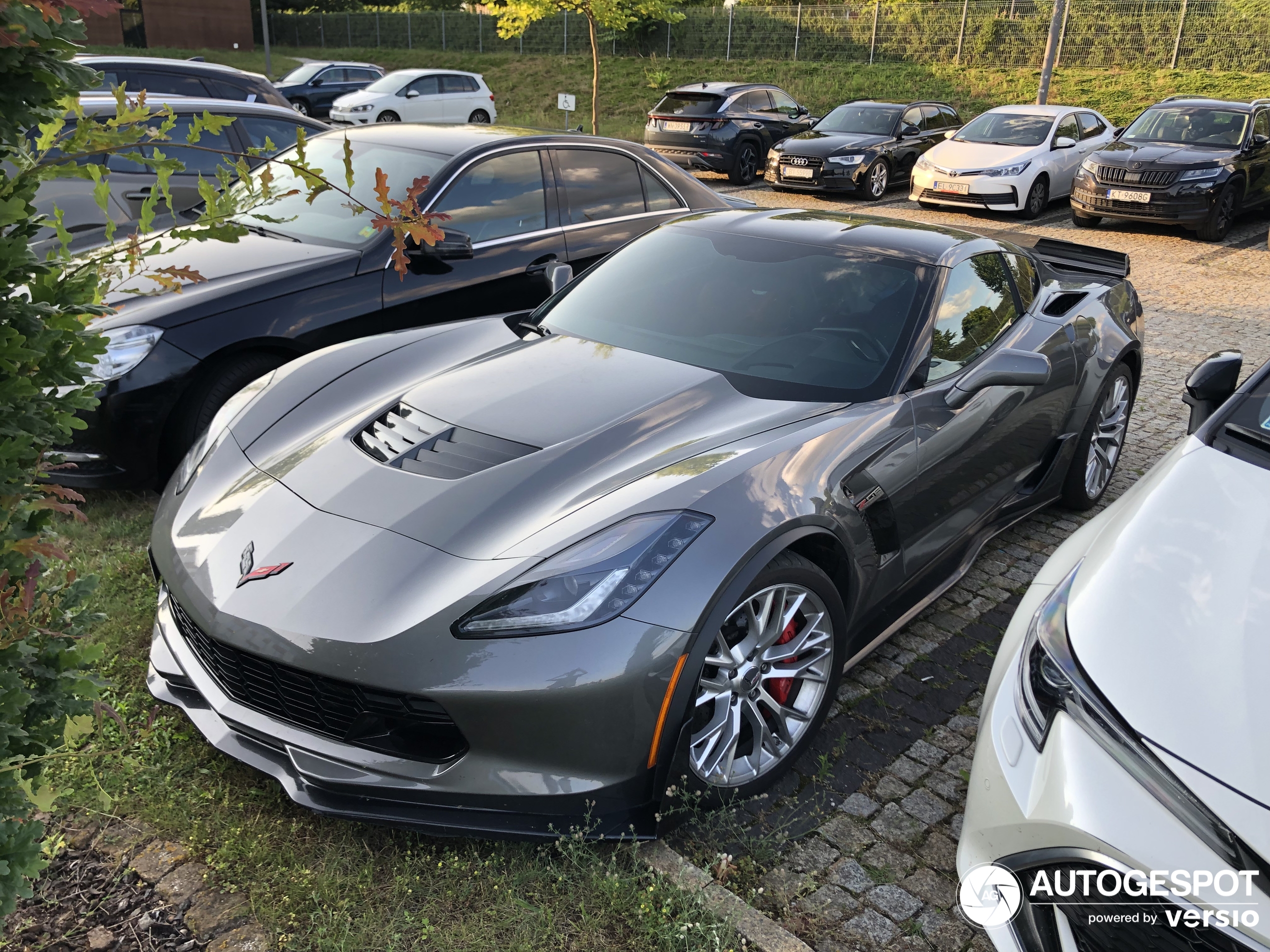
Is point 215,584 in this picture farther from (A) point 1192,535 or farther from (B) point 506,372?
(A) point 1192,535

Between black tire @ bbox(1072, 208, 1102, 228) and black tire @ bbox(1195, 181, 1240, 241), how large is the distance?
4.31ft

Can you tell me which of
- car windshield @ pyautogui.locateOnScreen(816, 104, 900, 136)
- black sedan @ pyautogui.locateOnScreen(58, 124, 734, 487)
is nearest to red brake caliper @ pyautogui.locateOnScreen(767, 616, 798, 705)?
black sedan @ pyautogui.locateOnScreen(58, 124, 734, 487)

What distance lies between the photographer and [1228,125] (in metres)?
12.9

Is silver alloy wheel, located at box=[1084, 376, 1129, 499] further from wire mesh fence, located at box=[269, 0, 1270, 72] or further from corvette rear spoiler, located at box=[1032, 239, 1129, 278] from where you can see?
wire mesh fence, located at box=[269, 0, 1270, 72]

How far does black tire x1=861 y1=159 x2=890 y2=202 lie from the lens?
15.4 m

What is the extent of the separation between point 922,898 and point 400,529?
5.67 feet

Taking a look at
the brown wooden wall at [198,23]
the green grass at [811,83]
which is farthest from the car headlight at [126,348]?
the brown wooden wall at [198,23]

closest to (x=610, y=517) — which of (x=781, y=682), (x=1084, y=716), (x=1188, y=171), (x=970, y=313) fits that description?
(x=781, y=682)

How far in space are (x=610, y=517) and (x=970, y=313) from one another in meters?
2.07

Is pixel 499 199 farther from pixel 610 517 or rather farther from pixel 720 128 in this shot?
pixel 720 128

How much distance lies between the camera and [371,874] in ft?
8.02

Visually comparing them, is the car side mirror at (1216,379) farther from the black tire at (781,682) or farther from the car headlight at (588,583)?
the car headlight at (588,583)

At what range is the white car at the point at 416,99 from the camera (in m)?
22.0

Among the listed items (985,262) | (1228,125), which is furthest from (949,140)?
(985,262)
